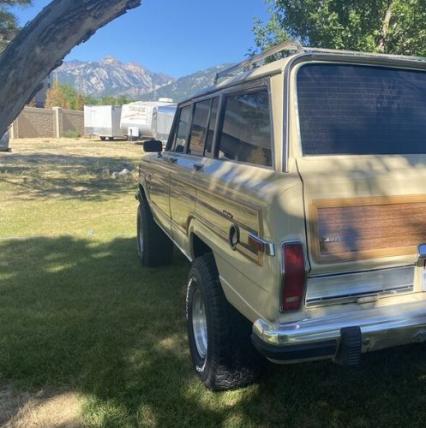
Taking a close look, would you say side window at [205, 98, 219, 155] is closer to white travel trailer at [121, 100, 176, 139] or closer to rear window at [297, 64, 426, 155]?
rear window at [297, 64, 426, 155]

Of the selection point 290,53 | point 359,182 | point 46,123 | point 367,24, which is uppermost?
point 367,24

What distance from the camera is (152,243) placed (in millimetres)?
5387

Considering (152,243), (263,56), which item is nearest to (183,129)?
(152,243)

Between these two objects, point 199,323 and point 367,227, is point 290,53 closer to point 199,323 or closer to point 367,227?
point 367,227

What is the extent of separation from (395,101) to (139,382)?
2379 mm

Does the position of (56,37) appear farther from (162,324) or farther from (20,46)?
(162,324)

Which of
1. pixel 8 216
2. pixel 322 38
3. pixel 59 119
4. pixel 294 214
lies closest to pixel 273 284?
pixel 294 214

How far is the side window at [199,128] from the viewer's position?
3781mm

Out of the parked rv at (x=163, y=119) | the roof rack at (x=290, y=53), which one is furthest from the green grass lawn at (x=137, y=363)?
the parked rv at (x=163, y=119)

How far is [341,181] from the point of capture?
2.30 meters

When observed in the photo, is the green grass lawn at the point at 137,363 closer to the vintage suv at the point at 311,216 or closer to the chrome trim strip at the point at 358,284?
the vintage suv at the point at 311,216

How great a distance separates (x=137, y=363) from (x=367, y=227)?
196cm

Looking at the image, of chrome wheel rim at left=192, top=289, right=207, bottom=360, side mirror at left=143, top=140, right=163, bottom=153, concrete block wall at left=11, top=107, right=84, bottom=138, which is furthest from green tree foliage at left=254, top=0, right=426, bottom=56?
concrete block wall at left=11, top=107, right=84, bottom=138

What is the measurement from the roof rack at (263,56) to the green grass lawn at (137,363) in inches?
81.1
